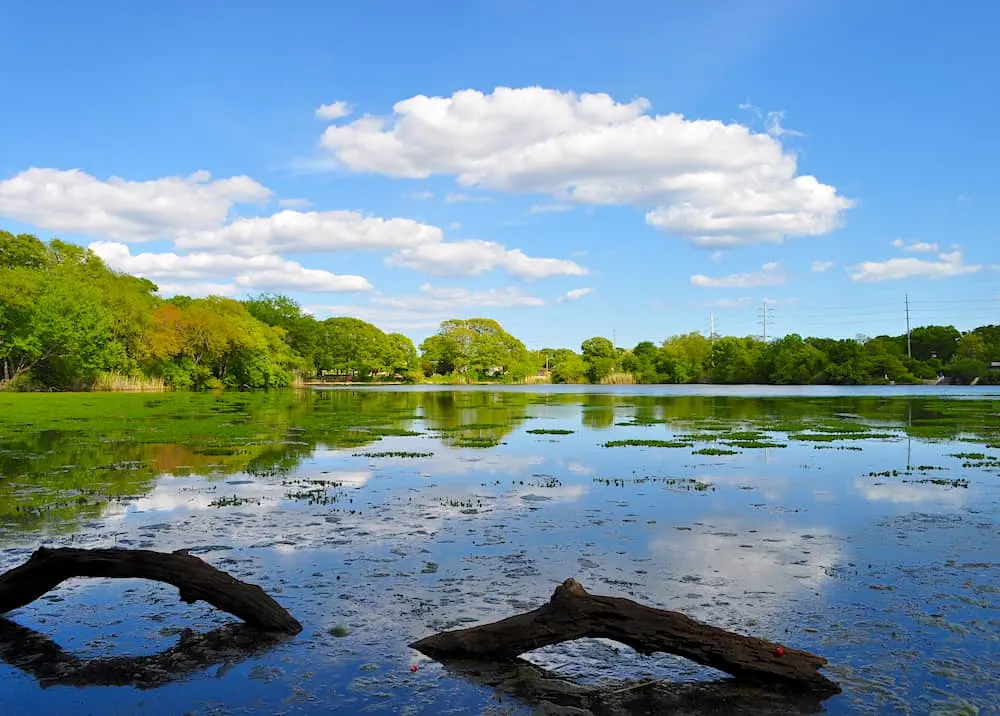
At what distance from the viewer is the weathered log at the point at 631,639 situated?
24.3 feet

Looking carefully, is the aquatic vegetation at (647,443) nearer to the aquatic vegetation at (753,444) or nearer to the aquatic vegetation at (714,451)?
the aquatic vegetation at (714,451)

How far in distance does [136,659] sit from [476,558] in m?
5.52

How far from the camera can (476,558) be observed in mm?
12344

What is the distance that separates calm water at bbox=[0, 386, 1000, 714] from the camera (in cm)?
763

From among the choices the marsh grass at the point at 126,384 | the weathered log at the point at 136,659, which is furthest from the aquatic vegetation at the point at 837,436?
the marsh grass at the point at 126,384

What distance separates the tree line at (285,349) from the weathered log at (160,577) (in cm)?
7163

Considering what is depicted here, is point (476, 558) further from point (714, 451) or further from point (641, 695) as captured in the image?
point (714, 451)

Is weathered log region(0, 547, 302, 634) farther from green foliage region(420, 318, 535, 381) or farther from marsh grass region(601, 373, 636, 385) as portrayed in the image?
marsh grass region(601, 373, 636, 385)

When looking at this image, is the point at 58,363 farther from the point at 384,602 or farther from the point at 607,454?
the point at 384,602

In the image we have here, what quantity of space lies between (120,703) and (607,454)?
2121cm

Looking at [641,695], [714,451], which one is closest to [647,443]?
[714,451]

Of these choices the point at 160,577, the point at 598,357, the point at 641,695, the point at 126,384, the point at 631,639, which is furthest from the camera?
the point at 598,357

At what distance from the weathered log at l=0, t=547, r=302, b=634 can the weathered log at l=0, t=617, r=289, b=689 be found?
0.84 ft

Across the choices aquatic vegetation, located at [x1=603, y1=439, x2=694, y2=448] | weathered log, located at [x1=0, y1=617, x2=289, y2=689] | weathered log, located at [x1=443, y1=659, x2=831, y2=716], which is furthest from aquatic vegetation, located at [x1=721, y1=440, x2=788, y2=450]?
weathered log, located at [x1=0, y1=617, x2=289, y2=689]
